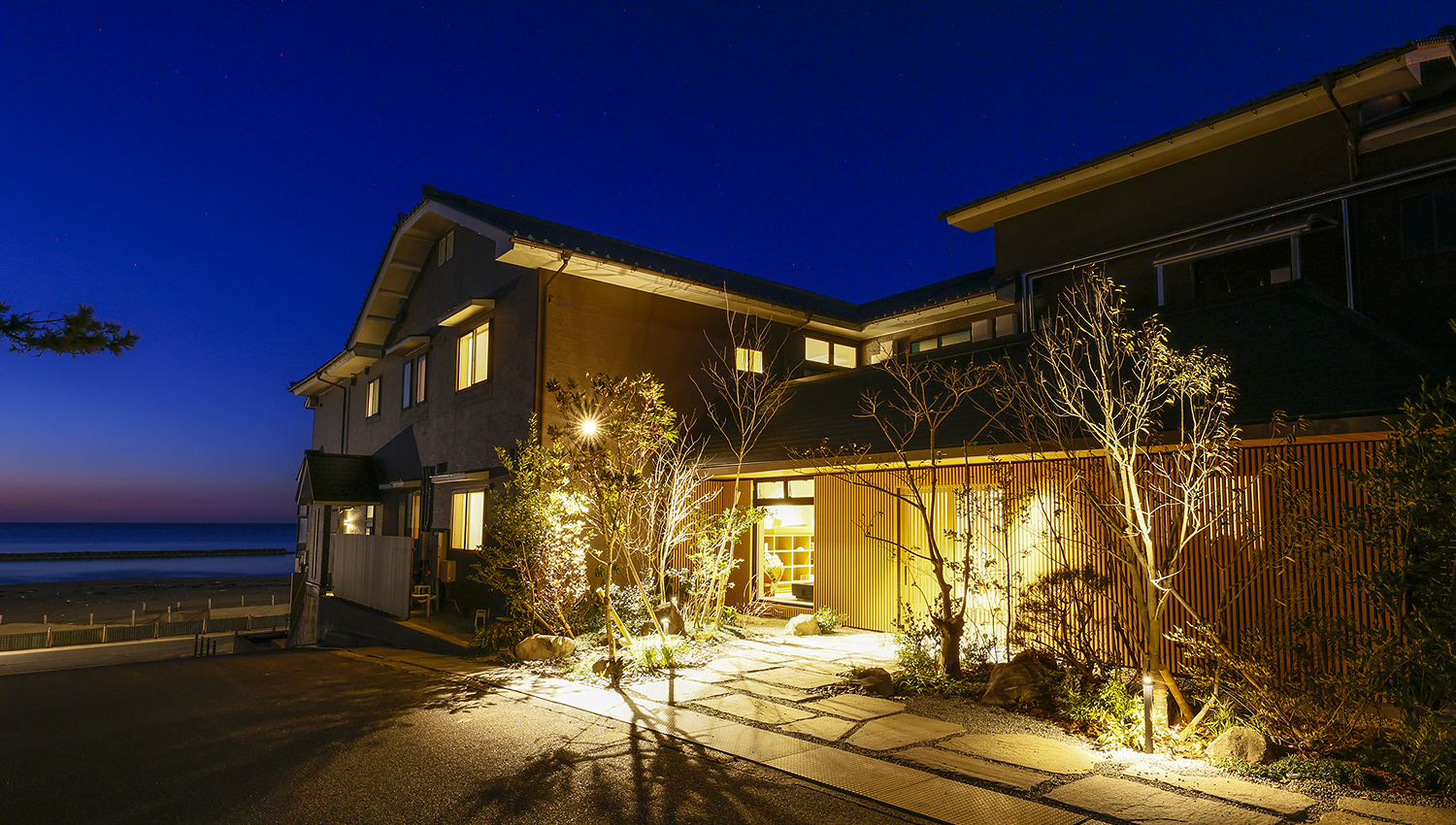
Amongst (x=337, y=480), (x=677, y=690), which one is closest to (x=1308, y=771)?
(x=677, y=690)

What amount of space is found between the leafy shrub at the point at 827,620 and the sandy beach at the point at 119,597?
2616 centimetres

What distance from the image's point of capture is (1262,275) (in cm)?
1233

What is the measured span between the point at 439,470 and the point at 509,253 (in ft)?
18.6

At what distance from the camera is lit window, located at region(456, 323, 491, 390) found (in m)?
15.4

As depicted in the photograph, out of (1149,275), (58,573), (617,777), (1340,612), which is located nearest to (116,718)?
(617,777)

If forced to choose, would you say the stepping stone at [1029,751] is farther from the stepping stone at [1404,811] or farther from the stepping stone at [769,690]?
the stepping stone at [769,690]

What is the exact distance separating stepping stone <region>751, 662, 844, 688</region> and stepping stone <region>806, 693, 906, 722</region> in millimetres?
584

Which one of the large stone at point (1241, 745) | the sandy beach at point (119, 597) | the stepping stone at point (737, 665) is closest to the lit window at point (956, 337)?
the stepping stone at point (737, 665)

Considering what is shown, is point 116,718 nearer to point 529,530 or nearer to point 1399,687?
point 529,530

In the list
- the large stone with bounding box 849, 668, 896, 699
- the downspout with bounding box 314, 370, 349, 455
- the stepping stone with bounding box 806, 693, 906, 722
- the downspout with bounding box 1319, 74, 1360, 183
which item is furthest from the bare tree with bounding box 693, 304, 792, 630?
the downspout with bounding box 314, 370, 349, 455

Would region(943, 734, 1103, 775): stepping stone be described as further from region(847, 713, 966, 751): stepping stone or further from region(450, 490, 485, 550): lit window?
region(450, 490, 485, 550): lit window

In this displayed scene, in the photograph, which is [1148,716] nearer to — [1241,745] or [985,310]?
[1241,745]

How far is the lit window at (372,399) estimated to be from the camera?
21250 mm

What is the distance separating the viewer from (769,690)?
803 cm
